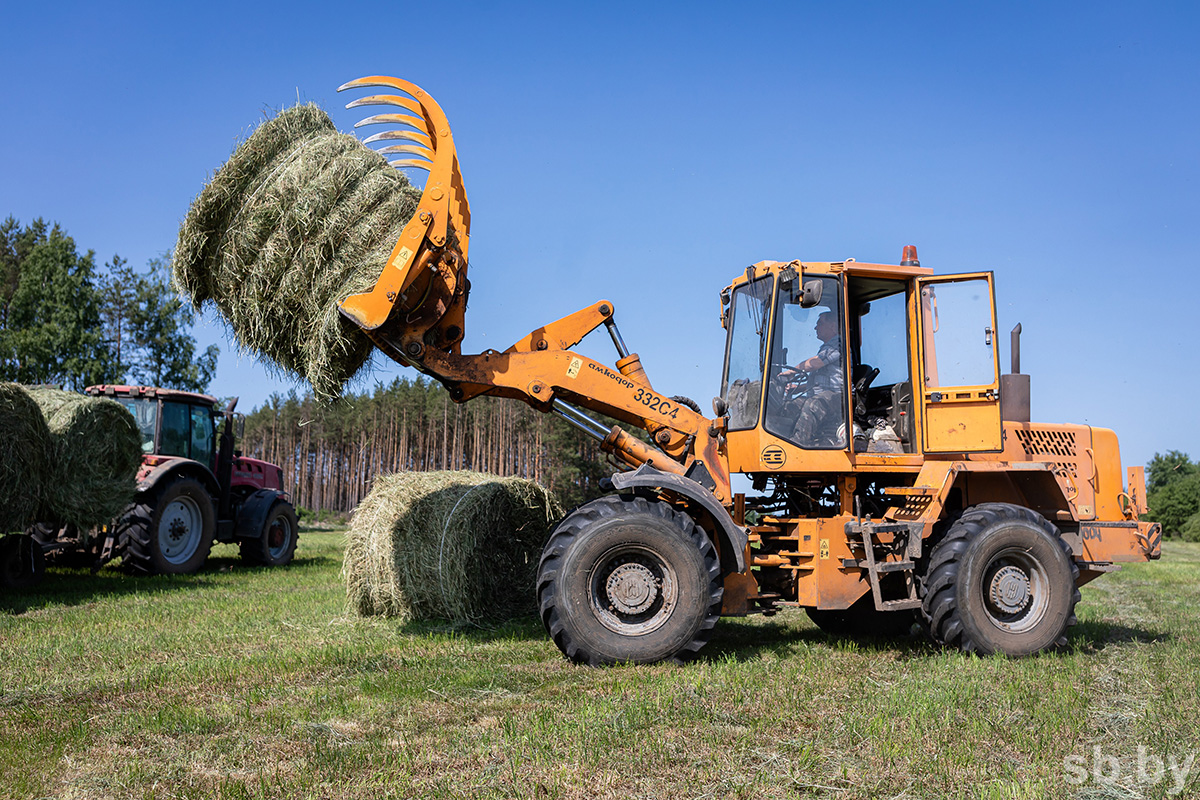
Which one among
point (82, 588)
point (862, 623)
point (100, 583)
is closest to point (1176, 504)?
point (862, 623)

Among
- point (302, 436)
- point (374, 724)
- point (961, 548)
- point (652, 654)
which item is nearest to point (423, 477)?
point (652, 654)

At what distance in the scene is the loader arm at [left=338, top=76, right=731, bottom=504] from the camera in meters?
5.80

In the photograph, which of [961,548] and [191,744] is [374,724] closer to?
[191,744]

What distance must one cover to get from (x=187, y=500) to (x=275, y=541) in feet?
7.37

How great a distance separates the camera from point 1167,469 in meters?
44.4

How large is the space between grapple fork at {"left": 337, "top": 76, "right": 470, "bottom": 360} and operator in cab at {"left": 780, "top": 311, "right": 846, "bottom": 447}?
8.32 feet

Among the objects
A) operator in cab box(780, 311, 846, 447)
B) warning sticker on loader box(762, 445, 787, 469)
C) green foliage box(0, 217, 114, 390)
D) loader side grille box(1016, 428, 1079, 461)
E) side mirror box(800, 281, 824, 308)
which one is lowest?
warning sticker on loader box(762, 445, 787, 469)

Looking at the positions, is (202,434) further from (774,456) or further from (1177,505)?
(1177,505)

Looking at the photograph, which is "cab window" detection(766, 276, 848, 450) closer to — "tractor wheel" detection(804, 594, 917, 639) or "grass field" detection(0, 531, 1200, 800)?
"grass field" detection(0, 531, 1200, 800)

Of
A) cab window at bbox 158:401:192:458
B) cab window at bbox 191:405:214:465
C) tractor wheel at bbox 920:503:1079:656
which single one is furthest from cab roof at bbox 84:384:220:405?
tractor wheel at bbox 920:503:1079:656

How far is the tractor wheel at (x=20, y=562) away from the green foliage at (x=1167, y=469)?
46425 mm

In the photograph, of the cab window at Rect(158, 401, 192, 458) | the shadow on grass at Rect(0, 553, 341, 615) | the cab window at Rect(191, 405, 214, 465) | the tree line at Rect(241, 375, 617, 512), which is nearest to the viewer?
the shadow on grass at Rect(0, 553, 341, 615)

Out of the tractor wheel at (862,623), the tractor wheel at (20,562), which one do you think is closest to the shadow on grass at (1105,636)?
the tractor wheel at (862,623)

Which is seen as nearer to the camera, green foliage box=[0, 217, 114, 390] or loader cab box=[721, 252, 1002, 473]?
loader cab box=[721, 252, 1002, 473]
